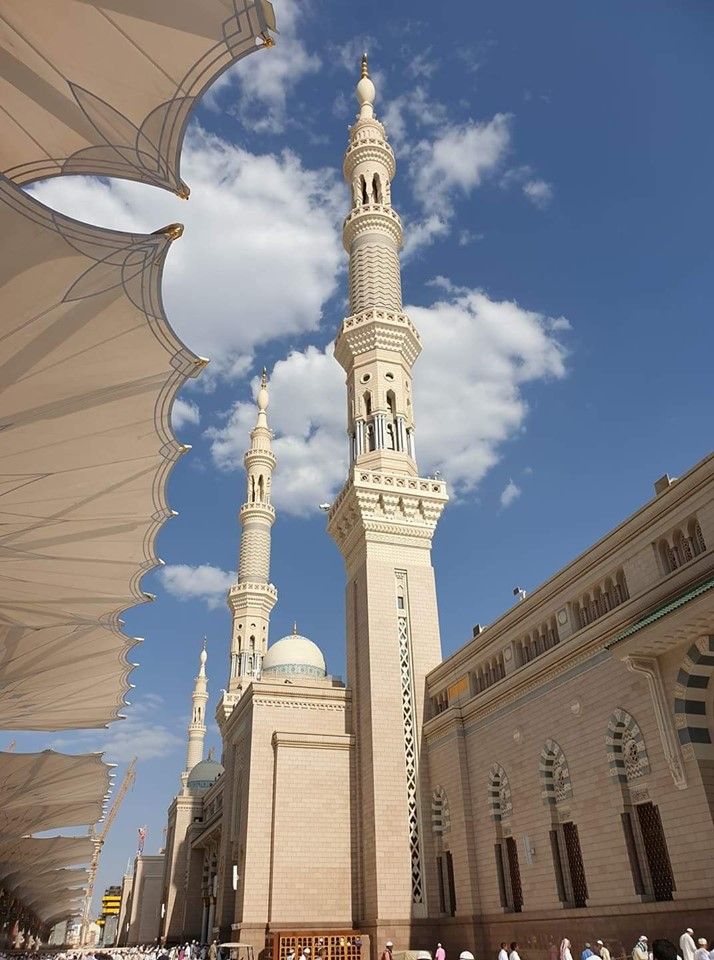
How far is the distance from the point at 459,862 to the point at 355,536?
1078 cm

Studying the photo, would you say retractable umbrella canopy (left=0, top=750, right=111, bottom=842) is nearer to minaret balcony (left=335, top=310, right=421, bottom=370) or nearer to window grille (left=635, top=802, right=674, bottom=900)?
minaret balcony (left=335, top=310, right=421, bottom=370)

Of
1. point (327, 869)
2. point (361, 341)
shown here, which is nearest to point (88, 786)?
point (327, 869)

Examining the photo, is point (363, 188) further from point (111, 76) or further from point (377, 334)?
point (111, 76)

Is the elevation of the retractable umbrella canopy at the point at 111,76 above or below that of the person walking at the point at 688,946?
above

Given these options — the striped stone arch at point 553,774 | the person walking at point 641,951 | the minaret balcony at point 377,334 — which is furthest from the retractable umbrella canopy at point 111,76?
the minaret balcony at point 377,334

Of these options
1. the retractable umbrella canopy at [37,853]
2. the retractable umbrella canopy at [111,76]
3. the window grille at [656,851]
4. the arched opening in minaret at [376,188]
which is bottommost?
the window grille at [656,851]

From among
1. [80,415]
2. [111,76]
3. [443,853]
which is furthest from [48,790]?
[111,76]

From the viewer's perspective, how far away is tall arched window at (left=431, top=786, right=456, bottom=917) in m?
21.6

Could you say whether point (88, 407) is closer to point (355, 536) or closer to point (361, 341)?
point (355, 536)

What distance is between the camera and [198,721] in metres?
59.3

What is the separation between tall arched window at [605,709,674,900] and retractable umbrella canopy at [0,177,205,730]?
10277 mm

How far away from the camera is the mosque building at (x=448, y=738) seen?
47.9ft

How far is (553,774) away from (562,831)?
1230 mm

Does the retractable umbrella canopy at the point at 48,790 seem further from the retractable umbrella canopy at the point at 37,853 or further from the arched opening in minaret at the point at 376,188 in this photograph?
the arched opening in minaret at the point at 376,188
